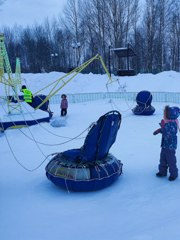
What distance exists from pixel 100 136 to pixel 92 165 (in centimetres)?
57

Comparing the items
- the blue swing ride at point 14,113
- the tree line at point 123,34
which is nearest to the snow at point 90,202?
the blue swing ride at point 14,113

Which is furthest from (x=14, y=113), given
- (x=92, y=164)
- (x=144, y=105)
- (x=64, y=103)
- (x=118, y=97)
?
(x=118, y=97)

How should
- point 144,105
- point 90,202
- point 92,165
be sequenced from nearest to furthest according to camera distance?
point 90,202, point 92,165, point 144,105

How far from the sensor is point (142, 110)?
44.0ft

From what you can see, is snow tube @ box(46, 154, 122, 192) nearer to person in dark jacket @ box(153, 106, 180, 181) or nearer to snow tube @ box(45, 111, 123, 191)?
snow tube @ box(45, 111, 123, 191)

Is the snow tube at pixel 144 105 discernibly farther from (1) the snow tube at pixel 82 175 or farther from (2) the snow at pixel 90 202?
(1) the snow tube at pixel 82 175

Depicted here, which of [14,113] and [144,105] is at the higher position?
[144,105]

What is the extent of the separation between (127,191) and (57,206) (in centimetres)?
131

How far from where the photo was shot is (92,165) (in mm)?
5320

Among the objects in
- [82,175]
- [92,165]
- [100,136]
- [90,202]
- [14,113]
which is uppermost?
[100,136]

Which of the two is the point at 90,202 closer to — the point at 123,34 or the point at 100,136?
the point at 100,136

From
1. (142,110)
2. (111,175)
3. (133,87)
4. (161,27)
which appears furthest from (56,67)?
(111,175)

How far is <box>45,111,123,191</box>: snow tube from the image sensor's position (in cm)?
517

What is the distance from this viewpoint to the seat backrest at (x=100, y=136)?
5203mm
